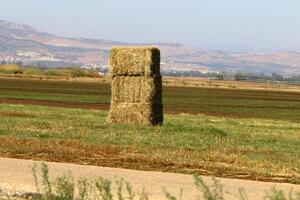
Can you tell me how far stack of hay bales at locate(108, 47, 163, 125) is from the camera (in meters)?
28.3

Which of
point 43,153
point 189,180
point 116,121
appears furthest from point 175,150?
point 116,121

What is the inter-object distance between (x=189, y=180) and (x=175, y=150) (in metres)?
5.78

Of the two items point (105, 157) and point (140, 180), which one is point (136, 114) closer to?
point (105, 157)

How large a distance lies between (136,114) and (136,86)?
1147 millimetres

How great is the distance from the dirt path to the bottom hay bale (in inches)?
455

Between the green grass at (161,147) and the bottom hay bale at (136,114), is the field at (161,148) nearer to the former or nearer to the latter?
the green grass at (161,147)

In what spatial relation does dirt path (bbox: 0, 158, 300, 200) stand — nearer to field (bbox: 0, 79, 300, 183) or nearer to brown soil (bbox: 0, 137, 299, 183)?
brown soil (bbox: 0, 137, 299, 183)

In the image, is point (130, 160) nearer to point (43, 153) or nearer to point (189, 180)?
point (43, 153)

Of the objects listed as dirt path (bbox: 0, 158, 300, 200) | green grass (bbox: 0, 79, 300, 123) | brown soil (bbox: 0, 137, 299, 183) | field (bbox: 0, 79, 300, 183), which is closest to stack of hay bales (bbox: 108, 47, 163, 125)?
field (bbox: 0, 79, 300, 183)

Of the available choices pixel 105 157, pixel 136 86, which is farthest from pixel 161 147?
pixel 136 86

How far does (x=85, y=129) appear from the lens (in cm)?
2572

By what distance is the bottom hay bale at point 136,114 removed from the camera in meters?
28.1

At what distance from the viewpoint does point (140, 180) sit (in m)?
14.3

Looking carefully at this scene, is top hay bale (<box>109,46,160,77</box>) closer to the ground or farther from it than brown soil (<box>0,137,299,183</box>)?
farther from it
